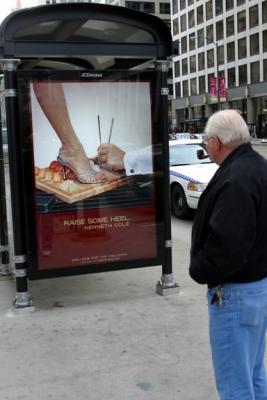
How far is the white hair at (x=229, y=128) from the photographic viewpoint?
2.60 meters

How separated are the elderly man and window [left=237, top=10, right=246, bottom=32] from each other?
2847 inches

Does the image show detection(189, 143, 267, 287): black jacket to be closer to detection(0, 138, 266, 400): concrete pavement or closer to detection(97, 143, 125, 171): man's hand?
detection(0, 138, 266, 400): concrete pavement

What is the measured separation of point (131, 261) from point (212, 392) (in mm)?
2097

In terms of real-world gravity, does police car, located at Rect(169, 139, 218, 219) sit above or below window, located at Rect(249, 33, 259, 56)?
below

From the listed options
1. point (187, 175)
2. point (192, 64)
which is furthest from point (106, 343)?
point (192, 64)

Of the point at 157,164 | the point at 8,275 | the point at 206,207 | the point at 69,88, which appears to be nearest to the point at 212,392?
the point at 206,207

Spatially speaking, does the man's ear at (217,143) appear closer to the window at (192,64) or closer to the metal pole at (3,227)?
the metal pole at (3,227)

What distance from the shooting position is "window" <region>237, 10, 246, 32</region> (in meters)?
70.6

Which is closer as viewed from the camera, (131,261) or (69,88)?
(69,88)

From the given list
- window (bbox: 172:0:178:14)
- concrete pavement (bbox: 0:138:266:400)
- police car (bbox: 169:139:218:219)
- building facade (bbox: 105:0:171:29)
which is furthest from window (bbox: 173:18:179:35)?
concrete pavement (bbox: 0:138:266:400)

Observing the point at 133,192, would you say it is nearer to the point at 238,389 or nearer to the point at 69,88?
the point at 69,88

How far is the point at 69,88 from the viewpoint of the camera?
5121 millimetres

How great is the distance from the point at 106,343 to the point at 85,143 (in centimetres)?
187

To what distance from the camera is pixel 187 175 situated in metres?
10.9
